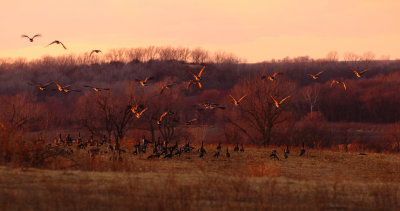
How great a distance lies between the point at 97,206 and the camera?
33.4 feet

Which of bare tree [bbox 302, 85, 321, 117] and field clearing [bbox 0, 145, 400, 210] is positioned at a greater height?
bare tree [bbox 302, 85, 321, 117]

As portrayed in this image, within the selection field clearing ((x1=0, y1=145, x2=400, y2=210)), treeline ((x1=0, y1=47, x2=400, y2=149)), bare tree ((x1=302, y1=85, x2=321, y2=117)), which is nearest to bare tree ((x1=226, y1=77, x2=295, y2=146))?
treeline ((x1=0, y1=47, x2=400, y2=149))

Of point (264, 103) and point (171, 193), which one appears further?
point (264, 103)

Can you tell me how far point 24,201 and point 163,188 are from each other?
3.17m

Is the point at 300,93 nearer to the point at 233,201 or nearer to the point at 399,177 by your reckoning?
the point at 399,177

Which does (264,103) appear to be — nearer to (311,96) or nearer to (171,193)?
(171,193)

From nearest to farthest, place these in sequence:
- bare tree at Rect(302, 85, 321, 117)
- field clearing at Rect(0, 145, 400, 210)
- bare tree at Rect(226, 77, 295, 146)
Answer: field clearing at Rect(0, 145, 400, 210) → bare tree at Rect(226, 77, 295, 146) → bare tree at Rect(302, 85, 321, 117)

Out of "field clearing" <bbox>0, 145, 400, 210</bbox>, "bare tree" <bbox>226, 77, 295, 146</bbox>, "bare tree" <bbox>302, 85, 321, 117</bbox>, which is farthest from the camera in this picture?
"bare tree" <bbox>302, 85, 321, 117</bbox>

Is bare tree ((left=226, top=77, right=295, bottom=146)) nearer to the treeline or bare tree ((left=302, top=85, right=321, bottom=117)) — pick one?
the treeline

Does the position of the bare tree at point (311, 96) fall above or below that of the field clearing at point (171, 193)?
above

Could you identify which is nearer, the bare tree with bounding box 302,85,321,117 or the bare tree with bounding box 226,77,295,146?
the bare tree with bounding box 226,77,295,146

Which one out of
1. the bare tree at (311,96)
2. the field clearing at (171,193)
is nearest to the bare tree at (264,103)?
the field clearing at (171,193)

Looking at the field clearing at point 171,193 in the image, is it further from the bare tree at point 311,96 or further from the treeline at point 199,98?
the bare tree at point 311,96

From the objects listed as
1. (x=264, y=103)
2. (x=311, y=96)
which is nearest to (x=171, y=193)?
(x=264, y=103)
